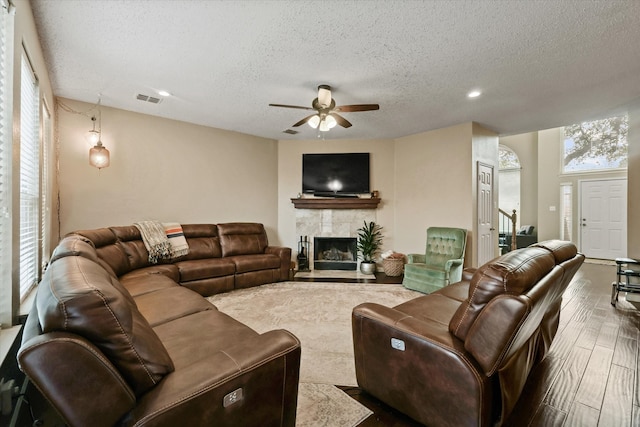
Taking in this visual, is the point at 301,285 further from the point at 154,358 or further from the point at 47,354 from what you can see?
the point at 47,354

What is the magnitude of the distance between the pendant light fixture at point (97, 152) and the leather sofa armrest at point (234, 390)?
3.62 m

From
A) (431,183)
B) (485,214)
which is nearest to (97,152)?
(431,183)

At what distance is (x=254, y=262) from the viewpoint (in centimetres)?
427

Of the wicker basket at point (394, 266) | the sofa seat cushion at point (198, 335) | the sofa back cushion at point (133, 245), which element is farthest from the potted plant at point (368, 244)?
the sofa seat cushion at point (198, 335)

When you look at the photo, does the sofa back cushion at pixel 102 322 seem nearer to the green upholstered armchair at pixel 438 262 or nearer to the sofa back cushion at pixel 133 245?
the sofa back cushion at pixel 133 245

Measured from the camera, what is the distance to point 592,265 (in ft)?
19.5

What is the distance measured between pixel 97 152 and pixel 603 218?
33.8 ft

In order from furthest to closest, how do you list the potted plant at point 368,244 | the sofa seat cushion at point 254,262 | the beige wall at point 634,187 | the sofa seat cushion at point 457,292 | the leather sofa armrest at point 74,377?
the potted plant at point 368,244
the sofa seat cushion at point 254,262
the beige wall at point 634,187
the sofa seat cushion at point 457,292
the leather sofa armrest at point 74,377

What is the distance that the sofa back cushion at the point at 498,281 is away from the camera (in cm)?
124

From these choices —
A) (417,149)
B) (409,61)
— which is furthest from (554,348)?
(417,149)

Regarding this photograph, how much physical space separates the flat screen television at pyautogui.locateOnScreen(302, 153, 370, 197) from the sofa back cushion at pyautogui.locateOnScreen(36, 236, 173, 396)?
14.9 ft

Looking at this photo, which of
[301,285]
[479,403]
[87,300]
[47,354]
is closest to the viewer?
[47,354]

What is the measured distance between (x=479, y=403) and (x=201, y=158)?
4.80 meters

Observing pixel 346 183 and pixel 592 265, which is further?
pixel 592 265
